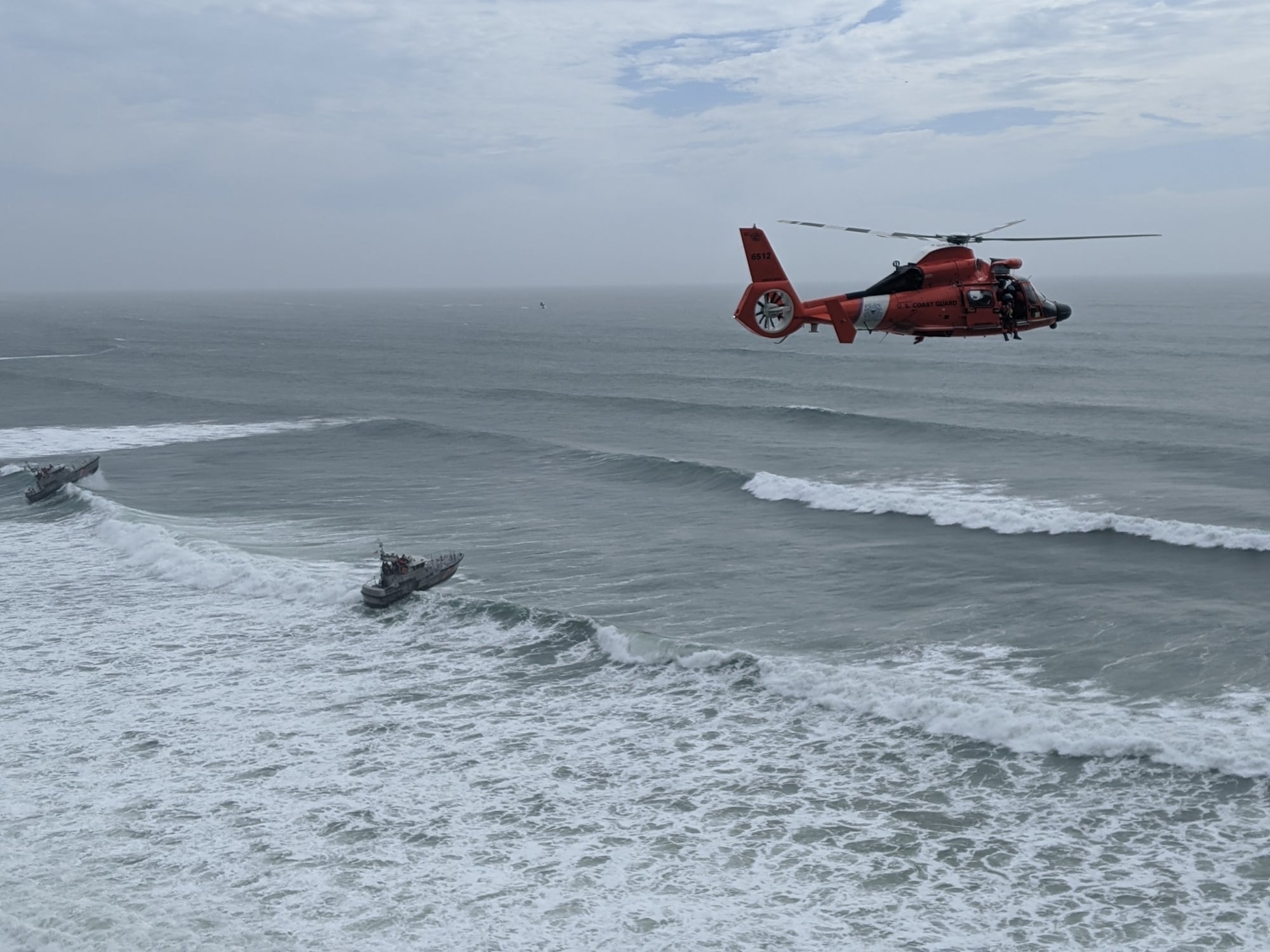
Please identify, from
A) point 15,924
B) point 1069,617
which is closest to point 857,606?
point 1069,617

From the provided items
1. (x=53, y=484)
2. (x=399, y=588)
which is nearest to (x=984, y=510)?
(x=399, y=588)

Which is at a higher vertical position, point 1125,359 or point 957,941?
point 1125,359

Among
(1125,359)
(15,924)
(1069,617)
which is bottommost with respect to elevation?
(15,924)

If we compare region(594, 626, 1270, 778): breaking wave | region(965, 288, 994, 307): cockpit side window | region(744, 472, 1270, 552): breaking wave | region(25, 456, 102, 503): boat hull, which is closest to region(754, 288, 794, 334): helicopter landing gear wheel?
region(965, 288, 994, 307): cockpit side window

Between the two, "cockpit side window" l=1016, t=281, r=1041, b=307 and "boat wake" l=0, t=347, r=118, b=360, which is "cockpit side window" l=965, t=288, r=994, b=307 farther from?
"boat wake" l=0, t=347, r=118, b=360

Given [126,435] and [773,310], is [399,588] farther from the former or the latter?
[126,435]

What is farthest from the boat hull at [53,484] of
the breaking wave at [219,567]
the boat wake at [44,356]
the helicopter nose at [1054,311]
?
the boat wake at [44,356]

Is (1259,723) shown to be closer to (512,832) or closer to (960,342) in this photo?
(512,832)

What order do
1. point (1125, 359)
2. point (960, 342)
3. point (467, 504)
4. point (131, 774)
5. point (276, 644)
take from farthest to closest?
1. point (960, 342)
2. point (1125, 359)
3. point (467, 504)
4. point (276, 644)
5. point (131, 774)
